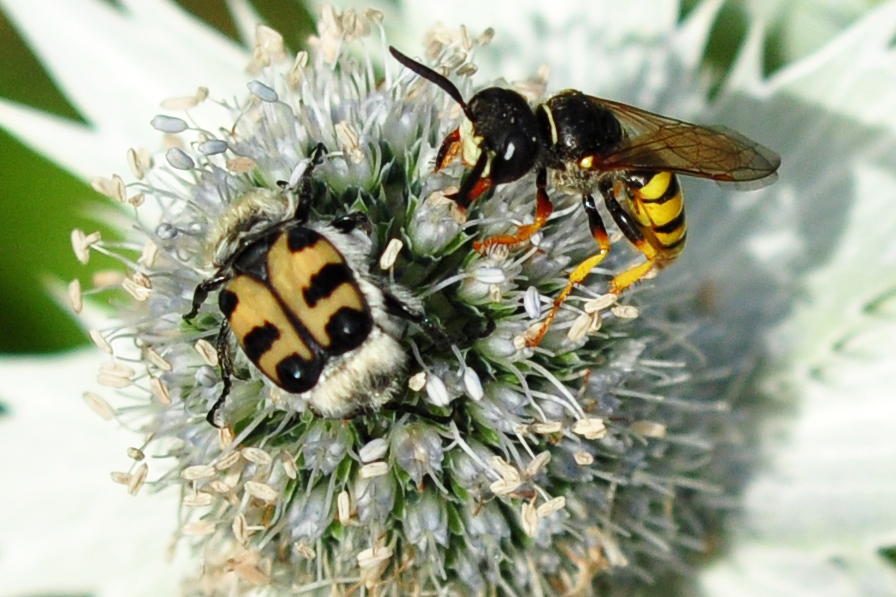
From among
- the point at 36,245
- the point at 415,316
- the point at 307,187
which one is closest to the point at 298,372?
the point at 415,316

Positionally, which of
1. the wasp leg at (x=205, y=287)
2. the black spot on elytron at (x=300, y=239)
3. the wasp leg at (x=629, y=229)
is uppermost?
the wasp leg at (x=629, y=229)

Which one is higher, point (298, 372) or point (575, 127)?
point (575, 127)

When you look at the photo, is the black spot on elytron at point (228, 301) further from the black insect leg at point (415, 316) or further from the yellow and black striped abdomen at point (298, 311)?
the black insect leg at point (415, 316)

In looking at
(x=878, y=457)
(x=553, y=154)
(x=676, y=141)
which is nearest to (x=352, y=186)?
(x=553, y=154)

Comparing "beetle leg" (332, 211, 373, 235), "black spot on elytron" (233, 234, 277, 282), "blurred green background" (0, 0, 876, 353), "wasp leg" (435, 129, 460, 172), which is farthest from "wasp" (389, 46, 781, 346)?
"blurred green background" (0, 0, 876, 353)

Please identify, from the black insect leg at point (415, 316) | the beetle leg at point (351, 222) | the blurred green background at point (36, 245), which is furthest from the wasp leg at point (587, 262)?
the blurred green background at point (36, 245)

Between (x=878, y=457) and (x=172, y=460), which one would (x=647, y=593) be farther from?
(x=172, y=460)

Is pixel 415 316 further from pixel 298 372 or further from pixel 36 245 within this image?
pixel 36 245
